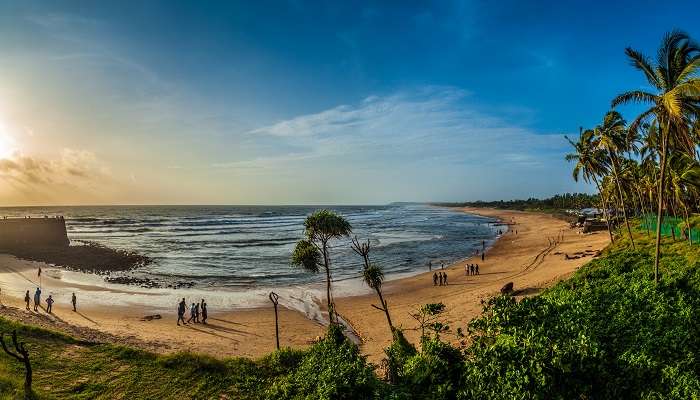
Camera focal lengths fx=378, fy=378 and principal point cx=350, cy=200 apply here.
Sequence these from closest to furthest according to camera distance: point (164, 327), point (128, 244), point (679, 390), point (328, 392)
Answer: point (679, 390) → point (328, 392) → point (164, 327) → point (128, 244)

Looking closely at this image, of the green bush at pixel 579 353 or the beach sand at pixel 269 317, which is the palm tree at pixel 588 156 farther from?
the green bush at pixel 579 353

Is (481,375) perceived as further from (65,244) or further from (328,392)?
(65,244)

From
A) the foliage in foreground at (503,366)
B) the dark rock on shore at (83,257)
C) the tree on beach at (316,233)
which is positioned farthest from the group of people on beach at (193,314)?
the dark rock on shore at (83,257)

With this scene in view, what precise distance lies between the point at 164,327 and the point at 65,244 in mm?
56731

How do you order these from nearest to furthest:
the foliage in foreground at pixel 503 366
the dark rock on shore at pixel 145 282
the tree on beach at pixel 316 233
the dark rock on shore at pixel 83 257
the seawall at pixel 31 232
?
the foliage in foreground at pixel 503 366
the tree on beach at pixel 316 233
the dark rock on shore at pixel 145 282
the dark rock on shore at pixel 83 257
the seawall at pixel 31 232

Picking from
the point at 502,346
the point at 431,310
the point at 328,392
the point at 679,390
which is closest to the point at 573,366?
the point at 502,346

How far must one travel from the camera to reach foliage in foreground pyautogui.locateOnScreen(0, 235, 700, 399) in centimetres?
774

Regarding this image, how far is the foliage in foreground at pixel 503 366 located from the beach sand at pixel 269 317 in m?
8.44

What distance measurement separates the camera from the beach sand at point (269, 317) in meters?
24.4

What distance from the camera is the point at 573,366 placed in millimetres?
7758

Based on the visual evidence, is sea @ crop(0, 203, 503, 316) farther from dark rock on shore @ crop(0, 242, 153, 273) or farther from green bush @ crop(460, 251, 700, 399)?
green bush @ crop(460, 251, 700, 399)

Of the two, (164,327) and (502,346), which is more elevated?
(502,346)

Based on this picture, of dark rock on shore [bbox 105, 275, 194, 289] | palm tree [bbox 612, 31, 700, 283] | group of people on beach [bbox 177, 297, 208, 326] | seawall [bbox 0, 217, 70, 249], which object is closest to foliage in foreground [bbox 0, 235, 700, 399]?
palm tree [bbox 612, 31, 700, 283]

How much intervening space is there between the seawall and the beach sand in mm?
22351
